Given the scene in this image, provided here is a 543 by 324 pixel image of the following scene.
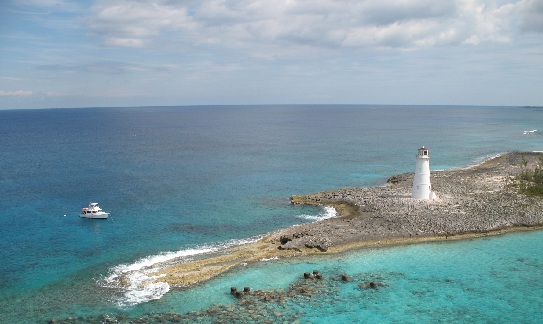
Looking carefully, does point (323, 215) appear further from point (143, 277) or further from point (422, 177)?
point (143, 277)

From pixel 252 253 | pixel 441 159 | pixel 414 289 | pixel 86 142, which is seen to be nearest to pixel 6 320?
pixel 252 253

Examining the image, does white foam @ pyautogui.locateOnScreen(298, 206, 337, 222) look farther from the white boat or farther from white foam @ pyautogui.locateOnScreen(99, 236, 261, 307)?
the white boat

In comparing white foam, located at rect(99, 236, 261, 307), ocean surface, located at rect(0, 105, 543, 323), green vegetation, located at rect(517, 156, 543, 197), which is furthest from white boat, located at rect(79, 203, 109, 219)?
green vegetation, located at rect(517, 156, 543, 197)

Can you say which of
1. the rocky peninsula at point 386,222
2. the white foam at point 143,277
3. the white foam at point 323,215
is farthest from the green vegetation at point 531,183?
the white foam at point 143,277

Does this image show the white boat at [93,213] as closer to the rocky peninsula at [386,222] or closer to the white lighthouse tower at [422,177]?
the rocky peninsula at [386,222]

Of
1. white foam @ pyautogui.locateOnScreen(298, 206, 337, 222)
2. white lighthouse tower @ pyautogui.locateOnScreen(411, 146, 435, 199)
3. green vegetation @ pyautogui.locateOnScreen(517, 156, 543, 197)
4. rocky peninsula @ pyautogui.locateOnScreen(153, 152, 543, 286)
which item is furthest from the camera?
green vegetation @ pyautogui.locateOnScreen(517, 156, 543, 197)

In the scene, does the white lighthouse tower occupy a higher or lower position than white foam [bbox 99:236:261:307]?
higher

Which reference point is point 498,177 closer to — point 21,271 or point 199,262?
point 199,262
